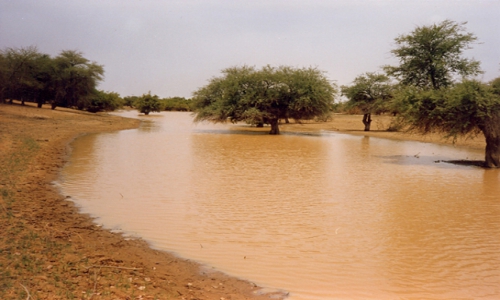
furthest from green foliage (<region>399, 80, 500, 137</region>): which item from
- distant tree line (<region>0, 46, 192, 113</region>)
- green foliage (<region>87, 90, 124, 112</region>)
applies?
green foliage (<region>87, 90, 124, 112</region>)

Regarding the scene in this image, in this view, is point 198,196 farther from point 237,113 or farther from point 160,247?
point 237,113

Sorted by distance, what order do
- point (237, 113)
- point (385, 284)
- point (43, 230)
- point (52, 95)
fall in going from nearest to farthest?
point (385, 284) → point (43, 230) → point (237, 113) → point (52, 95)

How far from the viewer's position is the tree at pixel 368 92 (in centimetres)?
3919

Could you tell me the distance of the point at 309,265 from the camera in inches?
240

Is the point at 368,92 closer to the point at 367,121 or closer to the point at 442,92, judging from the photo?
the point at 367,121

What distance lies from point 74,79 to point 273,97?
2697cm

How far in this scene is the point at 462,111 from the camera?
1591 centimetres

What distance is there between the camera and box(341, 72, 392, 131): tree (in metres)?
39.2

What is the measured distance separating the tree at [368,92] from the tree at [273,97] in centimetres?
648

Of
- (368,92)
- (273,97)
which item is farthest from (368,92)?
(273,97)

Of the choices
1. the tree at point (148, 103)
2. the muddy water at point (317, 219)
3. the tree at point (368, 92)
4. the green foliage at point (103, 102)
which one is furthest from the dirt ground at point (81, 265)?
the tree at point (148, 103)

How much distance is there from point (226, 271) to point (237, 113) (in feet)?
95.6

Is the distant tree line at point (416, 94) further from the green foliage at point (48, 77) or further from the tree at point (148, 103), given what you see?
the tree at point (148, 103)

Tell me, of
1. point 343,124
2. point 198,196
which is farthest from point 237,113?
point 198,196
